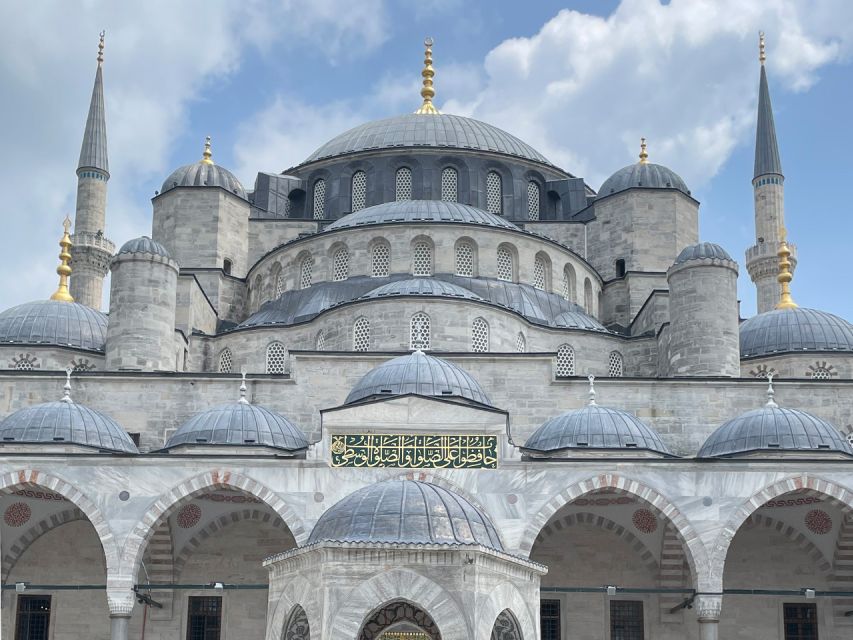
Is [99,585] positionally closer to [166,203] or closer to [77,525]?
[77,525]

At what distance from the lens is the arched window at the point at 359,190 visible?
33.2 m

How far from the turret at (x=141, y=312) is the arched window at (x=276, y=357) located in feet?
6.20

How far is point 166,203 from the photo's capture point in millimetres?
31812

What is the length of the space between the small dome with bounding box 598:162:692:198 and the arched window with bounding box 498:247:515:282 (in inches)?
173

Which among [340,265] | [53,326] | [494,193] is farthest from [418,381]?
[494,193]

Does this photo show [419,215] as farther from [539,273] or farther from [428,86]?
[428,86]

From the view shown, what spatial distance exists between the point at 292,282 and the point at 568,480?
959cm

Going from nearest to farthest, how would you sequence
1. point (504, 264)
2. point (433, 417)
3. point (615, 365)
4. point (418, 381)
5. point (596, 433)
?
point (433, 417) → point (596, 433) → point (418, 381) → point (615, 365) → point (504, 264)

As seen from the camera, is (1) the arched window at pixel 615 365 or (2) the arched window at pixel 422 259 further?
(2) the arched window at pixel 422 259

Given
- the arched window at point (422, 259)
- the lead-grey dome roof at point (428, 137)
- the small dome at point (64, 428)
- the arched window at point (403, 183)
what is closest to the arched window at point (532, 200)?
the lead-grey dome roof at point (428, 137)

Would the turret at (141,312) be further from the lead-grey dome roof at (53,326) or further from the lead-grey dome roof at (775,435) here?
the lead-grey dome roof at (775,435)

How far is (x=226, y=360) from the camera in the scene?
27.6 metres

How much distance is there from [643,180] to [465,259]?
5.65 metres

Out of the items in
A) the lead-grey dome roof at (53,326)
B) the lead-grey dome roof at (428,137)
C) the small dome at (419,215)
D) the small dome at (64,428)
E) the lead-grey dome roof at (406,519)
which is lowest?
the lead-grey dome roof at (406,519)
